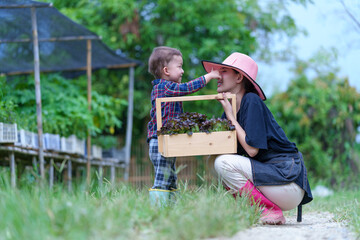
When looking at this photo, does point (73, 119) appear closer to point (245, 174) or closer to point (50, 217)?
point (245, 174)

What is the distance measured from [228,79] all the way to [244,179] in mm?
841

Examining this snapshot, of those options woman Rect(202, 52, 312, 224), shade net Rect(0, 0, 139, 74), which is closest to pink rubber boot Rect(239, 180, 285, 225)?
woman Rect(202, 52, 312, 224)

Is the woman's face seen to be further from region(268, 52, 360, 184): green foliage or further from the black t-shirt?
region(268, 52, 360, 184): green foliage

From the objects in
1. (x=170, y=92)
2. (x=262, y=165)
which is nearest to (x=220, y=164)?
(x=262, y=165)

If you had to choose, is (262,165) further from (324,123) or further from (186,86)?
(324,123)

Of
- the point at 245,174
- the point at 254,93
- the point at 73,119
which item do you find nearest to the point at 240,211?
the point at 245,174

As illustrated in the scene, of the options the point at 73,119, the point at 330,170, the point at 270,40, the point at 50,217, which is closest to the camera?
the point at 50,217

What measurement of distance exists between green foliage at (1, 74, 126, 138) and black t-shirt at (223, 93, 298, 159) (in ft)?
11.8

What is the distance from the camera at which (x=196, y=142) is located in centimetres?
330

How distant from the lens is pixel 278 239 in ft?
8.21

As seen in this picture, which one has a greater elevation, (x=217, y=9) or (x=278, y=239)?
(x=217, y=9)

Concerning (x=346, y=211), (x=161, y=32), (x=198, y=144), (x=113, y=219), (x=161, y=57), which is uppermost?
(x=161, y=32)

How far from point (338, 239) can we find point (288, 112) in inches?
307

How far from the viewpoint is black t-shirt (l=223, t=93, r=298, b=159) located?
3.30 meters
